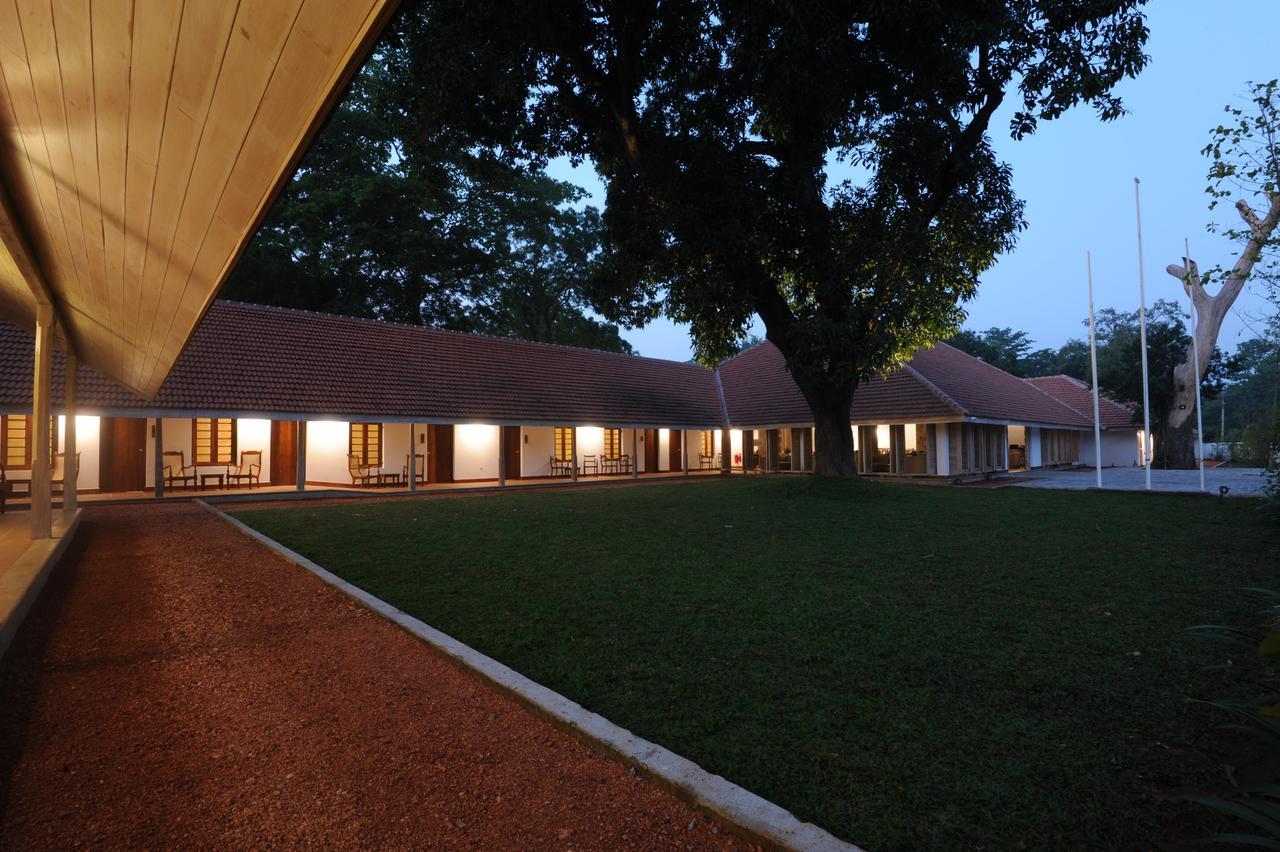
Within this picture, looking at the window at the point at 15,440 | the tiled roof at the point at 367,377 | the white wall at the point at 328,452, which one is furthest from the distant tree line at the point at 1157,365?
the window at the point at 15,440

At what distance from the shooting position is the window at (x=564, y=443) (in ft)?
83.5

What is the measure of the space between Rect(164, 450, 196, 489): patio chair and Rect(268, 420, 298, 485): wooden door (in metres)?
2.12

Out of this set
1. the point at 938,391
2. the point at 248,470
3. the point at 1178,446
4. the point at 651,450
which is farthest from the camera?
the point at 1178,446

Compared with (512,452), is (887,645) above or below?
below

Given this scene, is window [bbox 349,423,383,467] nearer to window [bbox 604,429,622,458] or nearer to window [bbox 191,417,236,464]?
window [bbox 191,417,236,464]

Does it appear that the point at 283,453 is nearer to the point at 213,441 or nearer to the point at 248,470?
the point at 248,470

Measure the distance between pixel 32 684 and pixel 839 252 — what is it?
48.5ft

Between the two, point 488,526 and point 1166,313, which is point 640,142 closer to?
point 488,526

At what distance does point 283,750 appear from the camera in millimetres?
3191

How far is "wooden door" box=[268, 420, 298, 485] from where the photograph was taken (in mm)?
19812

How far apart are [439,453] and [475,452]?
138 centimetres

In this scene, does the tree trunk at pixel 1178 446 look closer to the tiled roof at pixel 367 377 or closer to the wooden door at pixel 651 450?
the tiled roof at pixel 367 377

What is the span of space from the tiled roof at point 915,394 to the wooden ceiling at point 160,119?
22.0 m

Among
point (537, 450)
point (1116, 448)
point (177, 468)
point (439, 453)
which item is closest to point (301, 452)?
point (177, 468)
